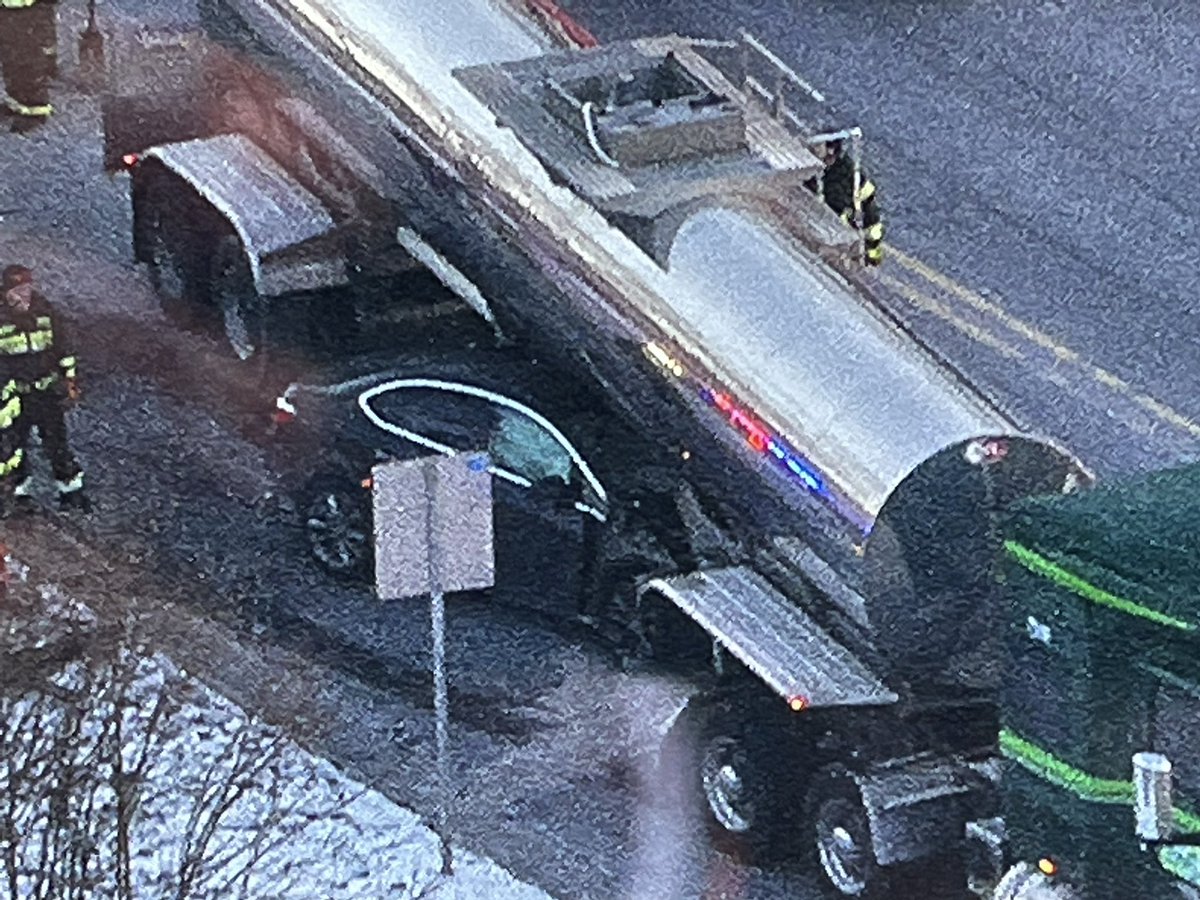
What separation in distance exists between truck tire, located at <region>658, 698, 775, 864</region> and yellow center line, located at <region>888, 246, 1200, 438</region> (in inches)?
189

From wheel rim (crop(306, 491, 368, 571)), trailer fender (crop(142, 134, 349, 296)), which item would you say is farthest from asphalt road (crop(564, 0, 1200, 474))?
trailer fender (crop(142, 134, 349, 296))

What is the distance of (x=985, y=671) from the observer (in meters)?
11.9

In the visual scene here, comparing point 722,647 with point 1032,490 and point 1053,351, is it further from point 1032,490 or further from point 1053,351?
point 1053,351

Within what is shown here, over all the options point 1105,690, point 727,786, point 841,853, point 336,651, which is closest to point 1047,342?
point 336,651

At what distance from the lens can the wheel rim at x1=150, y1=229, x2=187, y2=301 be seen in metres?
16.2

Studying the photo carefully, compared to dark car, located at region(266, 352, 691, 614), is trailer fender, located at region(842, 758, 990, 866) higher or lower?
higher

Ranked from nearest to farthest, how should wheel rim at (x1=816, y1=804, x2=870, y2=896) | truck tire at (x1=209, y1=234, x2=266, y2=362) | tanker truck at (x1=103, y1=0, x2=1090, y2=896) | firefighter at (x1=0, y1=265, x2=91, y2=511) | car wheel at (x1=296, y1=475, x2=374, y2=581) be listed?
tanker truck at (x1=103, y1=0, x2=1090, y2=896), wheel rim at (x1=816, y1=804, x2=870, y2=896), firefighter at (x1=0, y1=265, x2=91, y2=511), car wheel at (x1=296, y1=475, x2=374, y2=581), truck tire at (x1=209, y1=234, x2=266, y2=362)

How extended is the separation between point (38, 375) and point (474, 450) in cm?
239

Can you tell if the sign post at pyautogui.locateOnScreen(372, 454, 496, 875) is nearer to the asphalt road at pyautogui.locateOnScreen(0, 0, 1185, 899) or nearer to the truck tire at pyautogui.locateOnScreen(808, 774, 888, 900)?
the asphalt road at pyautogui.locateOnScreen(0, 0, 1185, 899)

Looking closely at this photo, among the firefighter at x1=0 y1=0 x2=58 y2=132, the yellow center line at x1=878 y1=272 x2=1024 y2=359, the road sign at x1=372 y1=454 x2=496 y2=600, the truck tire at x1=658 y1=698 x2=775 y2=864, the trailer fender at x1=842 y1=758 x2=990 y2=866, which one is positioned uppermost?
the road sign at x1=372 y1=454 x2=496 y2=600

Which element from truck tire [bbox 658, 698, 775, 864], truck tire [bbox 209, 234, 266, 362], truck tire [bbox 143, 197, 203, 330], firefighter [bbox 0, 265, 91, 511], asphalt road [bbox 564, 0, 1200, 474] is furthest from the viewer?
asphalt road [bbox 564, 0, 1200, 474]

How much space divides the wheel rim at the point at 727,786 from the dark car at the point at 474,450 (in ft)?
4.82

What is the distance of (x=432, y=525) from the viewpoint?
11.9 meters

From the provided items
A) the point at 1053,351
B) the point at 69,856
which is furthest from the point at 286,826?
the point at 1053,351
